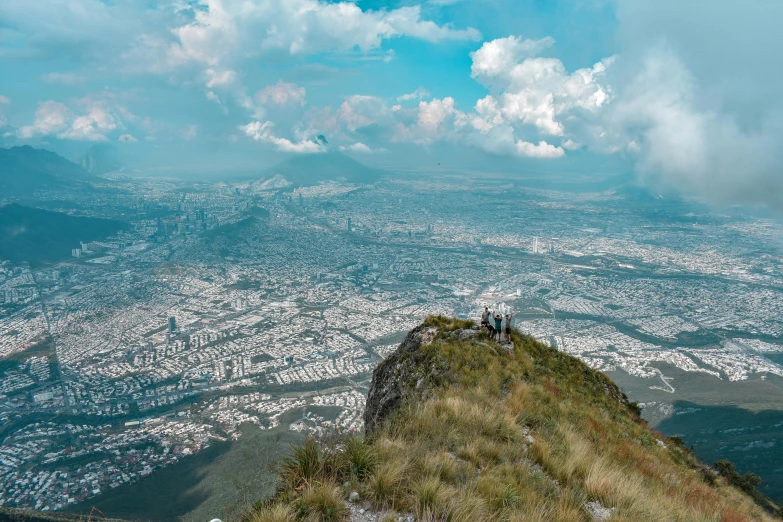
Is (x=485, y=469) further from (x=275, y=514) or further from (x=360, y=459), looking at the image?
(x=275, y=514)

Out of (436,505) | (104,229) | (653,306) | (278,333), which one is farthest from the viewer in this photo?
(104,229)

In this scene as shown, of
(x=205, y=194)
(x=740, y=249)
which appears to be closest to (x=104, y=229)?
(x=205, y=194)

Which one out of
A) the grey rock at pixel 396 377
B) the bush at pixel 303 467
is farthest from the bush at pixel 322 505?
the grey rock at pixel 396 377

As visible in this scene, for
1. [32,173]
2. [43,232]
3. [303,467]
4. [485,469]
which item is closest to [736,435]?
[485,469]

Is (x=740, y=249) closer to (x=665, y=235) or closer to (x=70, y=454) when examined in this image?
(x=665, y=235)

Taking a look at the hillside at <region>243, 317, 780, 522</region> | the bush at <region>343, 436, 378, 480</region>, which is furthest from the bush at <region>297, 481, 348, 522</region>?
the bush at <region>343, 436, 378, 480</region>

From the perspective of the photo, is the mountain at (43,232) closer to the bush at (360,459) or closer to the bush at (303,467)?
the bush at (303,467)

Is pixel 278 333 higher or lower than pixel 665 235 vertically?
lower
